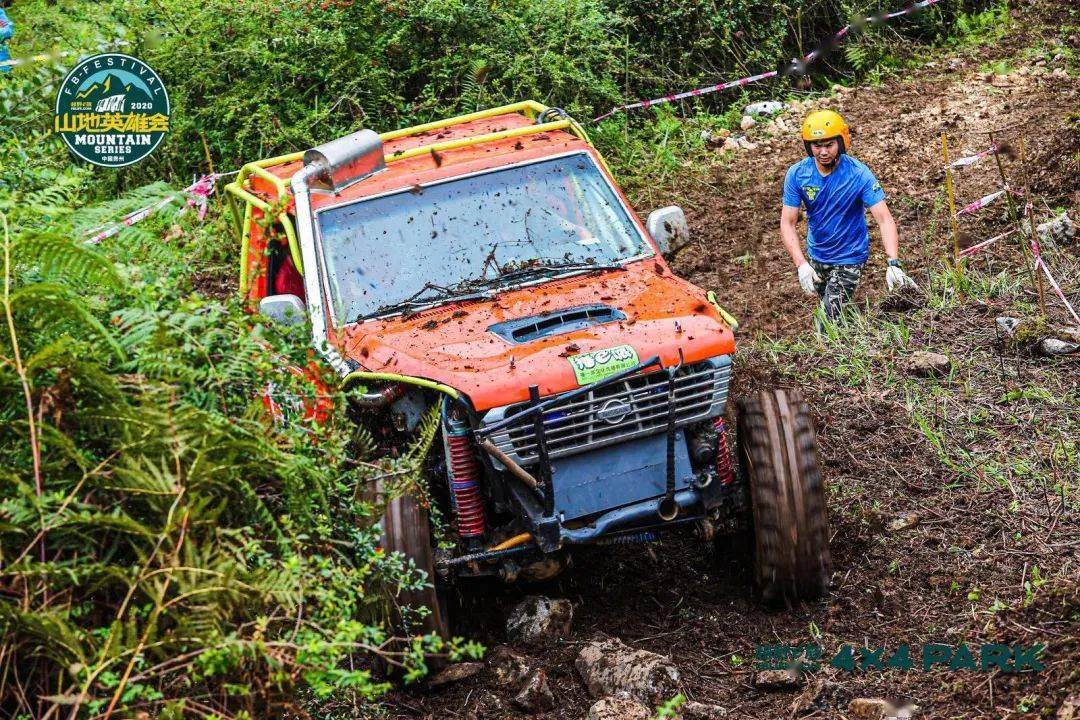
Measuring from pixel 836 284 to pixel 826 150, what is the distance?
902 millimetres

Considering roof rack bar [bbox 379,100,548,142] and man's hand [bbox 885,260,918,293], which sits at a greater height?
roof rack bar [bbox 379,100,548,142]

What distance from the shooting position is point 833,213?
8414mm

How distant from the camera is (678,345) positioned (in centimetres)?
564

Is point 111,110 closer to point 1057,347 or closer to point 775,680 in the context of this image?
point 775,680

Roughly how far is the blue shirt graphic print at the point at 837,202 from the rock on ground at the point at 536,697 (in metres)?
4.22

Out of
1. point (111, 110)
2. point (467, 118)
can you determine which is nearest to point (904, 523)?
point (467, 118)

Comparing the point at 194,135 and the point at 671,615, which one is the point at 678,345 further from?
the point at 194,135

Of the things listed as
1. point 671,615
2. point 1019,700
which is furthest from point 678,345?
point 1019,700

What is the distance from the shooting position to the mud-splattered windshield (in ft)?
21.1

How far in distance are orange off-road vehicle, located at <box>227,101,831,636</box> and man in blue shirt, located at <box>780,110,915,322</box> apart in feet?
6.42

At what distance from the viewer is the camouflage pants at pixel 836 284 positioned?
8.55 meters

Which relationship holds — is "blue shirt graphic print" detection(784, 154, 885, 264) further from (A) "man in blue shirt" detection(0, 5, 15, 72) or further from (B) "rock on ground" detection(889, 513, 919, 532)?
(A) "man in blue shirt" detection(0, 5, 15, 72)

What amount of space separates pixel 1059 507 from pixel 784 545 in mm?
1429

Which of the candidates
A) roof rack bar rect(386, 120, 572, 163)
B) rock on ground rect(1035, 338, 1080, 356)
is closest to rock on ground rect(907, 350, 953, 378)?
rock on ground rect(1035, 338, 1080, 356)
